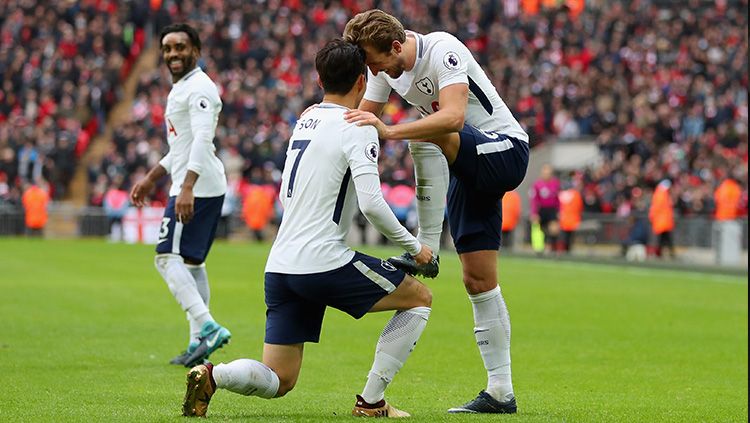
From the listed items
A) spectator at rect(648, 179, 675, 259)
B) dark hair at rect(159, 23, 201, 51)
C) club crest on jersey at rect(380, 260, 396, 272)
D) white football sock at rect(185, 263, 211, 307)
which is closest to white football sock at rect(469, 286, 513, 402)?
club crest on jersey at rect(380, 260, 396, 272)

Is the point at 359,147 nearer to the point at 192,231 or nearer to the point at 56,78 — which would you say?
the point at 192,231

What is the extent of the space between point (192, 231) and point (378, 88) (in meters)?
2.96

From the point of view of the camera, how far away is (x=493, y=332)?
7723 mm

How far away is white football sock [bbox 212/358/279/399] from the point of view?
22.1ft

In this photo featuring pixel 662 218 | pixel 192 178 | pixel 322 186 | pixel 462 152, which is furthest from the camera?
pixel 662 218

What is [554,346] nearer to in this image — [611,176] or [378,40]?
[378,40]

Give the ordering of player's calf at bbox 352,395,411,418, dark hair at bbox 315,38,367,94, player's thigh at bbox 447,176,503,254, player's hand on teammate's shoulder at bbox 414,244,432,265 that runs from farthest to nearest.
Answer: player's thigh at bbox 447,176,503,254 → player's calf at bbox 352,395,411,418 → player's hand on teammate's shoulder at bbox 414,244,432,265 → dark hair at bbox 315,38,367,94

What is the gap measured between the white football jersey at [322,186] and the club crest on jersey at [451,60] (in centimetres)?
75

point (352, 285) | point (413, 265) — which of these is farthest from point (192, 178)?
point (352, 285)

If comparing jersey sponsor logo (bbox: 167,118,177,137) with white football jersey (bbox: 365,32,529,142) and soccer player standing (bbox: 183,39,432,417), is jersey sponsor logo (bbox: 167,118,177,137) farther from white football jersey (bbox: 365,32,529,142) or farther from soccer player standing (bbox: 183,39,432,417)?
soccer player standing (bbox: 183,39,432,417)

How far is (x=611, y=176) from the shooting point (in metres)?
32.2

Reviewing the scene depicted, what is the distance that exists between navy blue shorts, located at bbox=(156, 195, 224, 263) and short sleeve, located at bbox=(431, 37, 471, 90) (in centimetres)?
342

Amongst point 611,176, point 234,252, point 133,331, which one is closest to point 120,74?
point 234,252

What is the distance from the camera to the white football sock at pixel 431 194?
7621 mm
